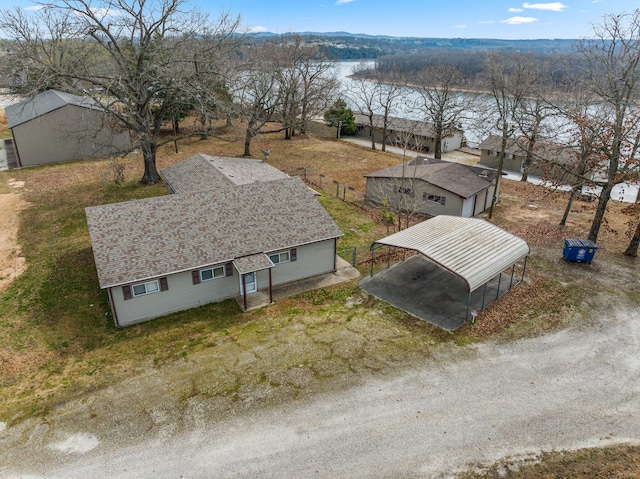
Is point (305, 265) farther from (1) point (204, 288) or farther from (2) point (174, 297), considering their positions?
(2) point (174, 297)

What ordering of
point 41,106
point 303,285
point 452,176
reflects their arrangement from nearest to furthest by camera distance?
point 303,285 → point 452,176 → point 41,106

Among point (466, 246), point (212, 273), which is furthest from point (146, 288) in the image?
point (466, 246)

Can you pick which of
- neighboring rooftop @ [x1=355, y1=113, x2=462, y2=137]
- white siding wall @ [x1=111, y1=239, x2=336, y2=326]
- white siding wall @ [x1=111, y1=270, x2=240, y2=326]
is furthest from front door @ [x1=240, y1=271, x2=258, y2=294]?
neighboring rooftop @ [x1=355, y1=113, x2=462, y2=137]

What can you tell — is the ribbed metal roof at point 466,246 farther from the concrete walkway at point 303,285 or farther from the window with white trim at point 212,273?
the window with white trim at point 212,273

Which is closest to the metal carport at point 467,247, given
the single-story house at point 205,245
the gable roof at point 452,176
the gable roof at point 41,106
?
the single-story house at point 205,245

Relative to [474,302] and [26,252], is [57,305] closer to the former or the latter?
[26,252]

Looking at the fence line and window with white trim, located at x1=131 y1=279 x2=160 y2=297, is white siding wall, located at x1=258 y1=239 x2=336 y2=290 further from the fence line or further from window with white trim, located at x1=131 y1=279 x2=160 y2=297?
the fence line
